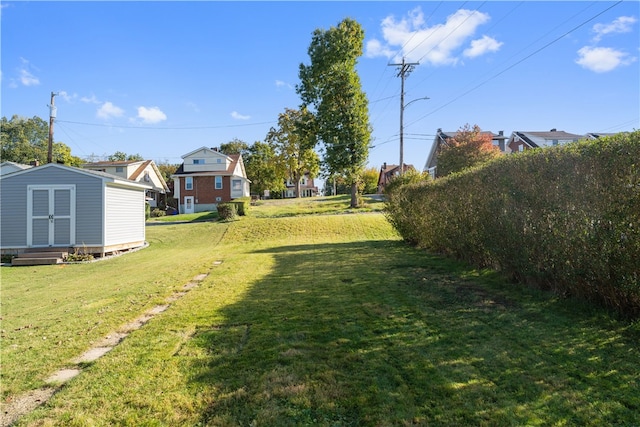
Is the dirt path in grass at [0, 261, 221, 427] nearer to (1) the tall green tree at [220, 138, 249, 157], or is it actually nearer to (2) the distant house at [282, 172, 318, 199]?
(1) the tall green tree at [220, 138, 249, 157]

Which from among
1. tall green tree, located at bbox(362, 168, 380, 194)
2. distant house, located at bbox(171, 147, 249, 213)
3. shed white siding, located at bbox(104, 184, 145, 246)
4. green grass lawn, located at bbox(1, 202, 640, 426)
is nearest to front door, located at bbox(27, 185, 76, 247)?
shed white siding, located at bbox(104, 184, 145, 246)

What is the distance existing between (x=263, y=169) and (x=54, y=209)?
35.1m

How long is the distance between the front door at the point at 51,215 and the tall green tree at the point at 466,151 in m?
21.5

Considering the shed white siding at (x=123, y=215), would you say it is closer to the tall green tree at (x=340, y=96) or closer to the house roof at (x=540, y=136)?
the tall green tree at (x=340, y=96)

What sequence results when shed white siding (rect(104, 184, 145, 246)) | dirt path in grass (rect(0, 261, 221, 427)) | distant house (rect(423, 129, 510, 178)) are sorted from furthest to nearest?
1. distant house (rect(423, 129, 510, 178))
2. shed white siding (rect(104, 184, 145, 246))
3. dirt path in grass (rect(0, 261, 221, 427))

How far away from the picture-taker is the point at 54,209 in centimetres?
1435

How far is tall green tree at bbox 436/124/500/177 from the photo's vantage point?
24406 millimetres

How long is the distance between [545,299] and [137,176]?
41724mm

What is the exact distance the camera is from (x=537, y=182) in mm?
5133

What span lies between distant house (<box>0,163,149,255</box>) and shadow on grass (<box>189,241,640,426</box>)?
12029mm

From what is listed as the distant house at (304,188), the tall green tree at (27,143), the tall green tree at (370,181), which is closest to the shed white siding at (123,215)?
the tall green tree at (27,143)

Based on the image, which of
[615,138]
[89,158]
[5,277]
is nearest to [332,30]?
[5,277]

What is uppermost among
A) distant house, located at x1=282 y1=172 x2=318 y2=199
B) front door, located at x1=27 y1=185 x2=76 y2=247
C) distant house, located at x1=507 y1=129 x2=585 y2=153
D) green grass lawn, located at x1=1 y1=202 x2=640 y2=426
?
distant house, located at x1=507 y1=129 x2=585 y2=153

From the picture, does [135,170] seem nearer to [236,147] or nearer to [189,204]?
→ [189,204]
